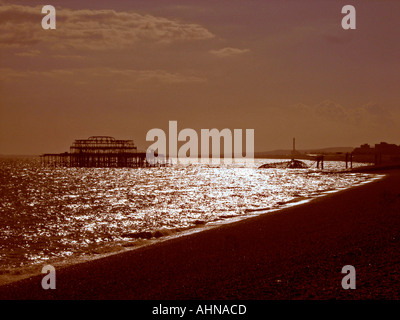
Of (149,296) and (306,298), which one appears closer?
(306,298)

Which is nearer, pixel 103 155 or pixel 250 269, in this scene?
pixel 250 269

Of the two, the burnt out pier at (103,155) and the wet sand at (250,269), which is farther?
the burnt out pier at (103,155)

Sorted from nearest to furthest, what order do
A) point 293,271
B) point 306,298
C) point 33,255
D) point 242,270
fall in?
point 306,298
point 293,271
point 242,270
point 33,255

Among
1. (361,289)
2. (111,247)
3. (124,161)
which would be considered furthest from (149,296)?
(124,161)

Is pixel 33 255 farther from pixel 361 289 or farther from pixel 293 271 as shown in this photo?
pixel 361 289

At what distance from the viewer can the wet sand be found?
838cm

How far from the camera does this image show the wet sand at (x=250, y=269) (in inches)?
330

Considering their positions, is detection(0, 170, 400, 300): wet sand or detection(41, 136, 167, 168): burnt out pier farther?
detection(41, 136, 167, 168): burnt out pier

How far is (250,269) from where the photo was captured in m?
10.4

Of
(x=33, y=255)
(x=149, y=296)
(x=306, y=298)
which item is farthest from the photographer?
(x=33, y=255)

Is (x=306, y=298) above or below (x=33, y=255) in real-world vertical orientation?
above

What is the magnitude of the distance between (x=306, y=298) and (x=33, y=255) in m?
12.2
